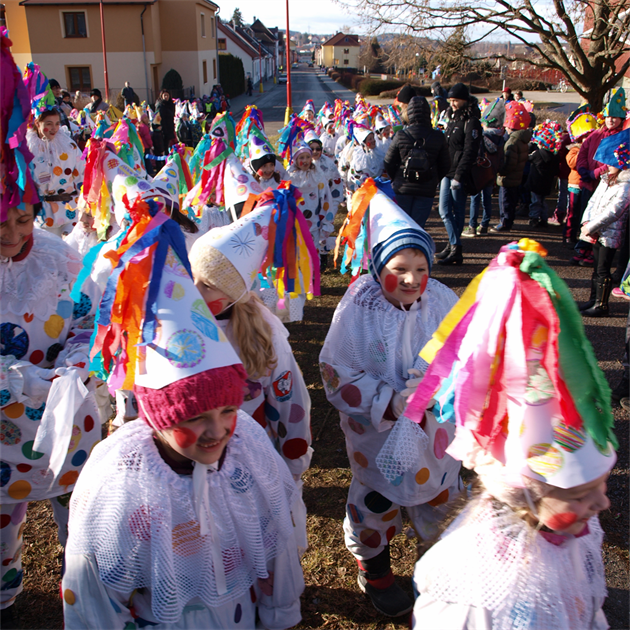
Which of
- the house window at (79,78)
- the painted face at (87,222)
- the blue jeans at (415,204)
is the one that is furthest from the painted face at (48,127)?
the house window at (79,78)

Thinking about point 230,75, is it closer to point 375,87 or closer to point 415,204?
point 375,87

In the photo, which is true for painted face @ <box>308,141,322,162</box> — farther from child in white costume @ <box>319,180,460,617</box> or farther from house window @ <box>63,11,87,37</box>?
house window @ <box>63,11,87,37</box>

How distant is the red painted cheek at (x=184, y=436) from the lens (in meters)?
1.52

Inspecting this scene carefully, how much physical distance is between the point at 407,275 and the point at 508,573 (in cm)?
128

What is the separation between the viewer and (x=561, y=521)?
4.48 ft

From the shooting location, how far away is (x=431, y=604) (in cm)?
145

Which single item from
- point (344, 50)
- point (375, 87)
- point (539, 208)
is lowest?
point (539, 208)

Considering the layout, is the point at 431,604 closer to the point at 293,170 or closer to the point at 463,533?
the point at 463,533

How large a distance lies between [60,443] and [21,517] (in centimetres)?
73

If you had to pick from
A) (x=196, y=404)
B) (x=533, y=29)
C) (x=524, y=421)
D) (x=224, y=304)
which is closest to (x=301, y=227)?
(x=224, y=304)

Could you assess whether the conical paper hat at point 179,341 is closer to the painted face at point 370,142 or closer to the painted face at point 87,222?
the painted face at point 87,222

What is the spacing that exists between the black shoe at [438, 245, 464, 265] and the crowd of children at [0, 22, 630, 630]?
3373 millimetres

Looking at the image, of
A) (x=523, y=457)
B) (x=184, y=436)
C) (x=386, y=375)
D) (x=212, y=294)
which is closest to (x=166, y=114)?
(x=212, y=294)

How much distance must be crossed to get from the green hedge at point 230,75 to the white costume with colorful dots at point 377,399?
4316 cm
